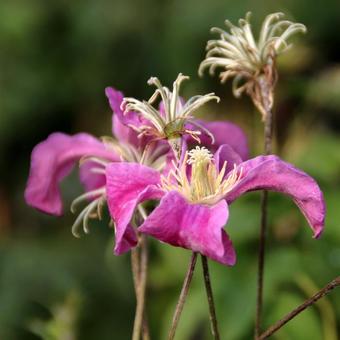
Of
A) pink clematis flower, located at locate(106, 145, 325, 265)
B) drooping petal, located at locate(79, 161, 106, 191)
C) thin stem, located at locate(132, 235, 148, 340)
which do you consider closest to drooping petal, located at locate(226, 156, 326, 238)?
pink clematis flower, located at locate(106, 145, 325, 265)

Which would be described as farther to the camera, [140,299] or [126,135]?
[126,135]

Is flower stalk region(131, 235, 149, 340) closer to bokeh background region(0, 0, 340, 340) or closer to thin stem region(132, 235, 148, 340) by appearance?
thin stem region(132, 235, 148, 340)

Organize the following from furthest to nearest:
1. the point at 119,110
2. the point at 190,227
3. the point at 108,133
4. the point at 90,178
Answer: the point at 108,133 → the point at 90,178 → the point at 119,110 → the point at 190,227

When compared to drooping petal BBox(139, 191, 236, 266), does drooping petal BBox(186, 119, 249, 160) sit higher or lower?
higher

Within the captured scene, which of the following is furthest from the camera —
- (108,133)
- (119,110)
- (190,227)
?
(108,133)

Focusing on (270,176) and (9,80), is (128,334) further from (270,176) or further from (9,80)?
(270,176)

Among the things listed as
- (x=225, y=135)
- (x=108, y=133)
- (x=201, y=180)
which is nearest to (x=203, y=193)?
(x=201, y=180)

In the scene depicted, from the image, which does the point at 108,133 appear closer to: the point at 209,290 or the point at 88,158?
the point at 88,158

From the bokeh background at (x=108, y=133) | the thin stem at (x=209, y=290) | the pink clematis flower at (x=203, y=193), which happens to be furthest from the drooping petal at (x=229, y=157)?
the bokeh background at (x=108, y=133)
